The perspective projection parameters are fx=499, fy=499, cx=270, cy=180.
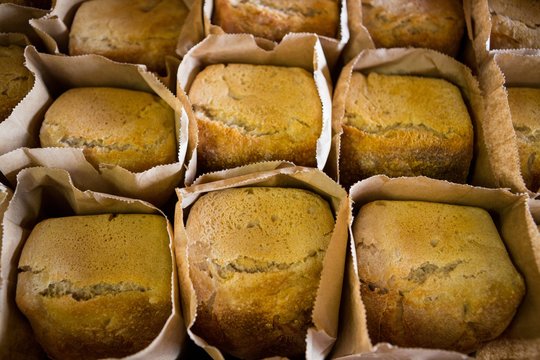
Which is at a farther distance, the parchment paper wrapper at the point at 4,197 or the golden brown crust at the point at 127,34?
the golden brown crust at the point at 127,34

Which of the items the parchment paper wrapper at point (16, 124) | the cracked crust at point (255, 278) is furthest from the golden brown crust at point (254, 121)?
the parchment paper wrapper at point (16, 124)

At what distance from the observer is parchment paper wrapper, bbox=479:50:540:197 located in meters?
1.26

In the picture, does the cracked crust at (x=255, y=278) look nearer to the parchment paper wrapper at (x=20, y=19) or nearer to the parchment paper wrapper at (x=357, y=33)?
the parchment paper wrapper at (x=357, y=33)

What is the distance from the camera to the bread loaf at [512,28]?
1.51 meters

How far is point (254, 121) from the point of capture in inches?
52.7

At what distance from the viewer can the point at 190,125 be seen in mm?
1315

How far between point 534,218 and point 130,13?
4.31 feet

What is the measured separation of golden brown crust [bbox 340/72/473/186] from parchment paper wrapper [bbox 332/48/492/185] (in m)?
0.03

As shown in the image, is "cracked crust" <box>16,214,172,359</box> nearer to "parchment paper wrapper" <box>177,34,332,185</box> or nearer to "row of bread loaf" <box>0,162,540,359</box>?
"row of bread loaf" <box>0,162,540,359</box>

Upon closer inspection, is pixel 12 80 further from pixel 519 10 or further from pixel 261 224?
pixel 519 10

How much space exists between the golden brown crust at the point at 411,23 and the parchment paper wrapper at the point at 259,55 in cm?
25

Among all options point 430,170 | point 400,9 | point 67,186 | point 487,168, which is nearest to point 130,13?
point 67,186

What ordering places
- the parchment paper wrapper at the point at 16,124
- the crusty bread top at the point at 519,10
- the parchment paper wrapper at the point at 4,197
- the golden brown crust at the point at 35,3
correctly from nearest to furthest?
the parchment paper wrapper at the point at 4,197, the parchment paper wrapper at the point at 16,124, the crusty bread top at the point at 519,10, the golden brown crust at the point at 35,3

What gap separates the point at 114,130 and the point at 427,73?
92cm
